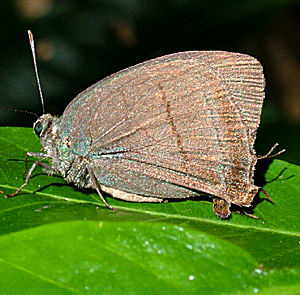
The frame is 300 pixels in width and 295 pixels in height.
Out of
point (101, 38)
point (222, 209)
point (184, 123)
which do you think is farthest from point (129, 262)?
point (101, 38)

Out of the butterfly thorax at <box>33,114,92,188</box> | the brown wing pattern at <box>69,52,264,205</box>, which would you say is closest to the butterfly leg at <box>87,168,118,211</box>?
the butterfly thorax at <box>33,114,92,188</box>

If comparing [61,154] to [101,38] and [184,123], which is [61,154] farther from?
[101,38]

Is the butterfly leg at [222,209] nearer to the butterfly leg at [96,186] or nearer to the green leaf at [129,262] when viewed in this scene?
the butterfly leg at [96,186]

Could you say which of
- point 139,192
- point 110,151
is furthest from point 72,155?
point 139,192

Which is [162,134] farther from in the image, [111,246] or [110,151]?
[111,246]

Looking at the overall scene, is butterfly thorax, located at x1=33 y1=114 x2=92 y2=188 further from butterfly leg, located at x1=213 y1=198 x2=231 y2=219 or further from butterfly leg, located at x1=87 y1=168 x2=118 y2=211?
butterfly leg, located at x1=213 y1=198 x2=231 y2=219

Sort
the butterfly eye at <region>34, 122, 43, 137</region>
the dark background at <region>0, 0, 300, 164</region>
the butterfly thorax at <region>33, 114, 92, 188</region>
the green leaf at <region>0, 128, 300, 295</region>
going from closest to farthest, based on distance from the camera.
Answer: the green leaf at <region>0, 128, 300, 295</region> → the butterfly thorax at <region>33, 114, 92, 188</region> → the butterfly eye at <region>34, 122, 43, 137</region> → the dark background at <region>0, 0, 300, 164</region>
